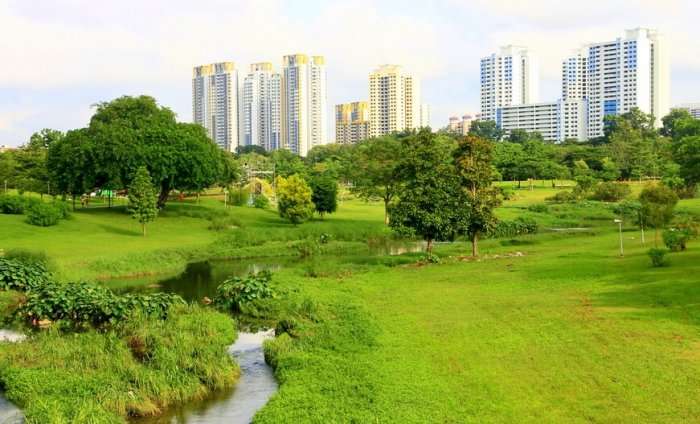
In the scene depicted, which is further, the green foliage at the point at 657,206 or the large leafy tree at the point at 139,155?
the large leafy tree at the point at 139,155

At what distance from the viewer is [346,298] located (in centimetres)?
3203

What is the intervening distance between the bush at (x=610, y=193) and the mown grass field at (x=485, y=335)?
4556 cm

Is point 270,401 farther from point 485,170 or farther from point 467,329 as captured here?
point 485,170

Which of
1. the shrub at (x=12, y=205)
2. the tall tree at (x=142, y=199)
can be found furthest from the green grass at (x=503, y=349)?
the shrub at (x=12, y=205)

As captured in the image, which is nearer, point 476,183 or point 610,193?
point 476,183

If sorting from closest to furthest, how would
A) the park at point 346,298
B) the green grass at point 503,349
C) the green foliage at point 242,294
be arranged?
the green grass at point 503,349 → the park at point 346,298 → the green foliage at point 242,294

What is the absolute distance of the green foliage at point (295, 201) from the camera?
65375 millimetres

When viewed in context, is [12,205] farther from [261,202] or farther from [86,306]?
[86,306]

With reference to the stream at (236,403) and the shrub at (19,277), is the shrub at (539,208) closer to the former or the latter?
the shrub at (19,277)

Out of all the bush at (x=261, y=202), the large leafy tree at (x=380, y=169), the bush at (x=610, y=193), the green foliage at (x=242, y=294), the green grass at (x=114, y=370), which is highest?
the large leafy tree at (x=380, y=169)

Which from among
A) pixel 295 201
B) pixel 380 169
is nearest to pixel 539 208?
pixel 380 169

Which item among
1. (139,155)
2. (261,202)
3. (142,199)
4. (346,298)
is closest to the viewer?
(346,298)

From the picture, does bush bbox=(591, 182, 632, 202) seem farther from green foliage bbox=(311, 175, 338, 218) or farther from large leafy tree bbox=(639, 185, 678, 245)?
large leafy tree bbox=(639, 185, 678, 245)

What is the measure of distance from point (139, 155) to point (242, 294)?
35.3 m
